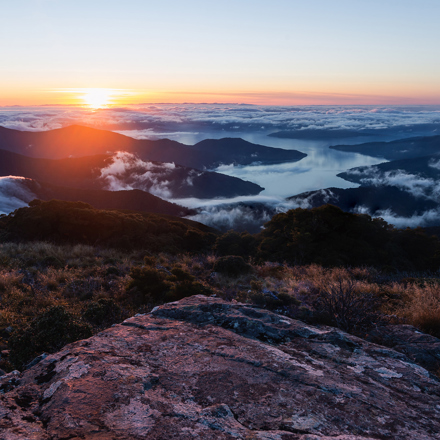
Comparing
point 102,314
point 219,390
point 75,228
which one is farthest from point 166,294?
point 75,228

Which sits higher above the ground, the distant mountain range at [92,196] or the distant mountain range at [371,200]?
the distant mountain range at [92,196]

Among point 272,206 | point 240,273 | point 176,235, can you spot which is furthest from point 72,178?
point 240,273

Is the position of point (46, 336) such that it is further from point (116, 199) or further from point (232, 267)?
point (116, 199)

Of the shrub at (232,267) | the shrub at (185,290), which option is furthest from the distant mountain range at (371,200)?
the shrub at (185,290)

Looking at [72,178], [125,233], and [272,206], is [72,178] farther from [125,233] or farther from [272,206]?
[125,233]

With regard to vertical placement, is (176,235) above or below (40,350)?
below

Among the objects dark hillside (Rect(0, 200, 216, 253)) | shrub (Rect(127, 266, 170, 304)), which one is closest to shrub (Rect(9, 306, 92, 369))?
shrub (Rect(127, 266, 170, 304))

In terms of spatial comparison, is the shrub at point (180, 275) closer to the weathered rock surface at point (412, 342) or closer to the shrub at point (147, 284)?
the shrub at point (147, 284)
